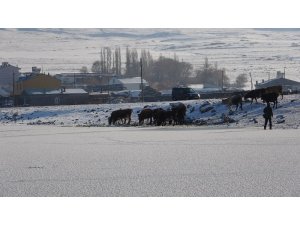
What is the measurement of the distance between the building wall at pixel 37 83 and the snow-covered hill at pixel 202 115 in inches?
1619

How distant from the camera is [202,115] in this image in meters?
37.2

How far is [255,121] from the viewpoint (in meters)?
30.7

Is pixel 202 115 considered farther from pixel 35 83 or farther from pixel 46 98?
pixel 35 83

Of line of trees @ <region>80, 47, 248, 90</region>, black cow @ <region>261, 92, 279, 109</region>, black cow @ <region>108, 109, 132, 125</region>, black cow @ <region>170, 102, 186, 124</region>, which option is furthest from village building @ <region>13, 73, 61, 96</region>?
black cow @ <region>261, 92, 279, 109</region>

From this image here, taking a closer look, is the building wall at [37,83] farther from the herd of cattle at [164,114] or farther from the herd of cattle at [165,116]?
the herd of cattle at [165,116]

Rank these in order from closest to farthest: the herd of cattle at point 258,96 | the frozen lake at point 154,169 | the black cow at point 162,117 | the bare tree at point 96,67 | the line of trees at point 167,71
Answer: the frozen lake at point 154,169, the black cow at point 162,117, the herd of cattle at point 258,96, the line of trees at point 167,71, the bare tree at point 96,67

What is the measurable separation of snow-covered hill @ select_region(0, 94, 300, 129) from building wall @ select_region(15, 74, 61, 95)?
4112 cm

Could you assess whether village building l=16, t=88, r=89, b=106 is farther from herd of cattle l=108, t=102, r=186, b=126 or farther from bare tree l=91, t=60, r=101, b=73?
bare tree l=91, t=60, r=101, b=73

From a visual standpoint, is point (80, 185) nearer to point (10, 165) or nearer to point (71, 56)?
point (10, 165)

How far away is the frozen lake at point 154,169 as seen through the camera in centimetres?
988

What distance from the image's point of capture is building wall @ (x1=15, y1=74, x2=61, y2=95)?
302 ft

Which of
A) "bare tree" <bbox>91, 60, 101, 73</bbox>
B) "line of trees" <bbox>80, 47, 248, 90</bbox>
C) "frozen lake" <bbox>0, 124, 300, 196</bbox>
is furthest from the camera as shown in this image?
"bare tree" <bbox>91, 60, 101, 73</bbox>

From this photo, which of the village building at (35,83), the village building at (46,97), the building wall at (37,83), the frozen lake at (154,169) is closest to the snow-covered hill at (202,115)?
the frozen lake at (154,169)

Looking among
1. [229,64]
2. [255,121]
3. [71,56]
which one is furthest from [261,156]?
[71,56]
